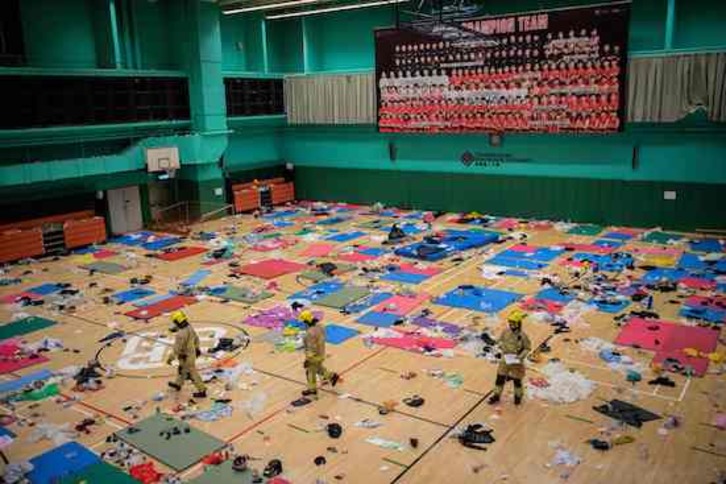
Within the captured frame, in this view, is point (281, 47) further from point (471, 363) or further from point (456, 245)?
point (471, 363)

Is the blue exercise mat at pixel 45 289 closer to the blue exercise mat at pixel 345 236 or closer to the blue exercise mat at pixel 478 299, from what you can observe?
the blue exercise mat at pixel 345 236

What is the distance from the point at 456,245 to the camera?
74.0 ft

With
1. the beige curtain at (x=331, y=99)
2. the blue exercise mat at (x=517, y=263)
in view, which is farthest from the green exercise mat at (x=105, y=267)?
the beige curtain at (x=331, y=99)

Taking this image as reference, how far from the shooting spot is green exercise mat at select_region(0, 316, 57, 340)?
15.5 metres

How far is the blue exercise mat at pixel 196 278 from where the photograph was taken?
63.0 ft

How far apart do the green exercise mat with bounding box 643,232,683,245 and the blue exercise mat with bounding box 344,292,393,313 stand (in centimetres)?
1081

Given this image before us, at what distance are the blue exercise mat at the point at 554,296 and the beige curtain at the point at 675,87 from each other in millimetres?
9591

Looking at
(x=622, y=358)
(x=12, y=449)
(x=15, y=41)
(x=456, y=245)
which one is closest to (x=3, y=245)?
(x=15, y=41)

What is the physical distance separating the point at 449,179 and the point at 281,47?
12.5m

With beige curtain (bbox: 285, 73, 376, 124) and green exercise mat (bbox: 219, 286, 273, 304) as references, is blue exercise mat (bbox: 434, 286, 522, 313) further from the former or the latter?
beige curtain (bbox: 285, 73, 376, 124)

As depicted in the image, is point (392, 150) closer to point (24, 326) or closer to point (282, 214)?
point (282, 214)

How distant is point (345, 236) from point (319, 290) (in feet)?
23.3

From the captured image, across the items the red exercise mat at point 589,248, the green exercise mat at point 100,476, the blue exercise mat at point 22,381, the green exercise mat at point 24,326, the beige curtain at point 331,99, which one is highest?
the beige curtain at point 331,99

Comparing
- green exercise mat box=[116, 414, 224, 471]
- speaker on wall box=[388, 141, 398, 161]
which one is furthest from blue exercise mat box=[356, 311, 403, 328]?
speaker on wall box=[388, 141, 398, 161]
